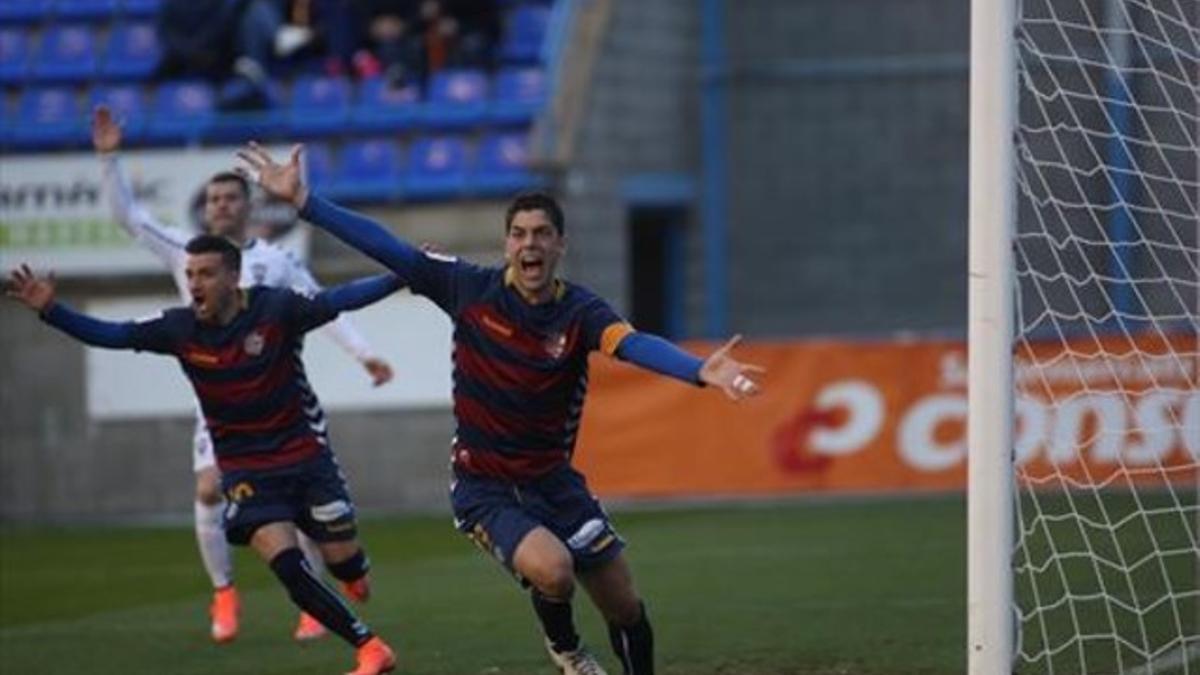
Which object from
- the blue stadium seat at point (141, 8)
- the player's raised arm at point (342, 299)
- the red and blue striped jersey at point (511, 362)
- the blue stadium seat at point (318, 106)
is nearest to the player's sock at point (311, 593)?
the player's raised arm at point (342, 299)

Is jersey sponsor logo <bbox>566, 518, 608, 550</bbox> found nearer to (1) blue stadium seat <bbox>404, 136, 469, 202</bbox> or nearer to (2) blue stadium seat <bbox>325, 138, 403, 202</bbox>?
(1) blue stadium seat <bbox>404, 136, 469, 202</bbox>

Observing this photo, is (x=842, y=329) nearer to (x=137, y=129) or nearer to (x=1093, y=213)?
(x=137, y=129)

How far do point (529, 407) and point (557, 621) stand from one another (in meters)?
0.79

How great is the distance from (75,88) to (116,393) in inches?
145

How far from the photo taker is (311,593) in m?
10.8

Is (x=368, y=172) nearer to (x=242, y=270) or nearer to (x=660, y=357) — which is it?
(x=242, y=270)

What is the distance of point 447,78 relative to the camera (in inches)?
930

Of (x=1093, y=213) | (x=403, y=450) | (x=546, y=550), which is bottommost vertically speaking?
(x=403, y=450)

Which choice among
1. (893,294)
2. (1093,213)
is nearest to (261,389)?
(1093,213)

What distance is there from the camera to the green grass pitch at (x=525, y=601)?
11.4 meters

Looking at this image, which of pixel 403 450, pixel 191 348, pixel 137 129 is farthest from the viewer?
pixel 137 129

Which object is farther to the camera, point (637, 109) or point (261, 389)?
point (637, 109)

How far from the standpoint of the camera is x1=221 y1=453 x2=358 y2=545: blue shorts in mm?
11031

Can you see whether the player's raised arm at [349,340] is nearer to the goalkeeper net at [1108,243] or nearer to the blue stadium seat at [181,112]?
the goalkeeper net at [1108,243]
